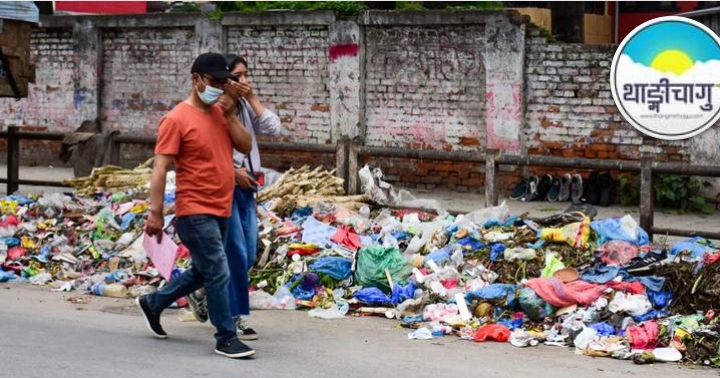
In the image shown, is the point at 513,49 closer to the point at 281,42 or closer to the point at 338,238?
the point at 281,42

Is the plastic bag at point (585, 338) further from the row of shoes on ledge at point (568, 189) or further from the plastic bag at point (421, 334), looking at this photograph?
the row of shoes on ledge at point (568, 189)

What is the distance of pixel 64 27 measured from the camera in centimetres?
1941

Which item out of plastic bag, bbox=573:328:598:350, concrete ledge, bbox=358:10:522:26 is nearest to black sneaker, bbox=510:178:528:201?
concrete ledge, bbox=358:10:522:26

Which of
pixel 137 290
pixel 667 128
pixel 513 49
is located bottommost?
pixel 137 290

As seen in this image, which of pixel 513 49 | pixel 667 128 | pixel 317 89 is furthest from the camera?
pixel 317 89

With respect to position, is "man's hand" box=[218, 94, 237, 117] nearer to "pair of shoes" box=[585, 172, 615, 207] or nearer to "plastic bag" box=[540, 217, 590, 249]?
"plastic bag" box=[540, 217, 590, 249]

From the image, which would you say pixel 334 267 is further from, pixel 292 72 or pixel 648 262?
pixel 292 72

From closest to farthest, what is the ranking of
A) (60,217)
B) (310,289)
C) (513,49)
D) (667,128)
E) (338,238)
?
1. (667,128)
2. (310,289)
3. (338,238)
4. (60,217)
5. (513,49)

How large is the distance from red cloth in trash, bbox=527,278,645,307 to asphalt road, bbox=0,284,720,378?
603 mm

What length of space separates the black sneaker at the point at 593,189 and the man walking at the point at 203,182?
9263 mm

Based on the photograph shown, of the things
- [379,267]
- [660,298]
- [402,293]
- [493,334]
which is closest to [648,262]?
[660,298]

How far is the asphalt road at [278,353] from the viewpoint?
6504 mm

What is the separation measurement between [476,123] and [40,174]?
726 centimetres

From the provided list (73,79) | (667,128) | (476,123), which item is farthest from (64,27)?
(667,128)
